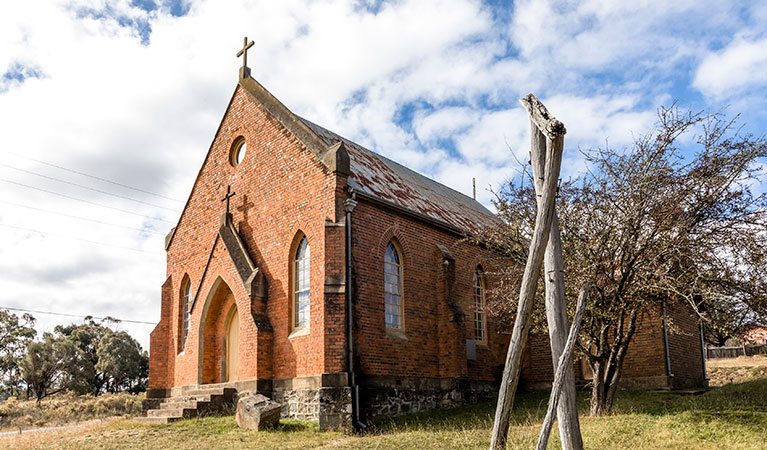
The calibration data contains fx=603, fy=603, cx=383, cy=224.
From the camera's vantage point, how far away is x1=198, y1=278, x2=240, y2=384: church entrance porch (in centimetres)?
1844

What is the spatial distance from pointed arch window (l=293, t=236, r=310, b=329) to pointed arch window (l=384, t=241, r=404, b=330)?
7.32 feet

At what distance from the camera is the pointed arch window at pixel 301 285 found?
16.3 meters

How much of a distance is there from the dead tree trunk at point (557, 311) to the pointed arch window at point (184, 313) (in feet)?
48.2

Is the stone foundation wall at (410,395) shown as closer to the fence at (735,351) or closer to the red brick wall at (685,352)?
the red brick wall at (685,352)

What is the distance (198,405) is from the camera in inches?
636

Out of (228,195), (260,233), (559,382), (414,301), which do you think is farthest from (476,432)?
(228,195)

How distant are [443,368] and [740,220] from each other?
8.73 m

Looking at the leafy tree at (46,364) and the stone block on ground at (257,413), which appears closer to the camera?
the stone block on ground at (257,413)

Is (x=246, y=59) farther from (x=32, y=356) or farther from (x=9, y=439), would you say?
(x=32, y=356)

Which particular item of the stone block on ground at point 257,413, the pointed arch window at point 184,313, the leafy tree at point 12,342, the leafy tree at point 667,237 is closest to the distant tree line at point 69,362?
the leafy tree at point 12,342

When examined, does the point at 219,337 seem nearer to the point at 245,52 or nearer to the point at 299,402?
the point at 299,402

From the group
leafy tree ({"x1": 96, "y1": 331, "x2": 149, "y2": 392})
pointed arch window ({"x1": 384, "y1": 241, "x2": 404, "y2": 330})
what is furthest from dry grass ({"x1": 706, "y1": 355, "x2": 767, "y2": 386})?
leafy tree ({"x1": 96, "y1": 331, "x2": 149, "y2": 392})

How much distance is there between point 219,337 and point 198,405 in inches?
116

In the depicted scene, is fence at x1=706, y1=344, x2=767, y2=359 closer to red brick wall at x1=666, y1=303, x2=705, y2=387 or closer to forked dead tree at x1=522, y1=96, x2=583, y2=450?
red brick wall at x1=666, y1=303, x2=705, y2=387
